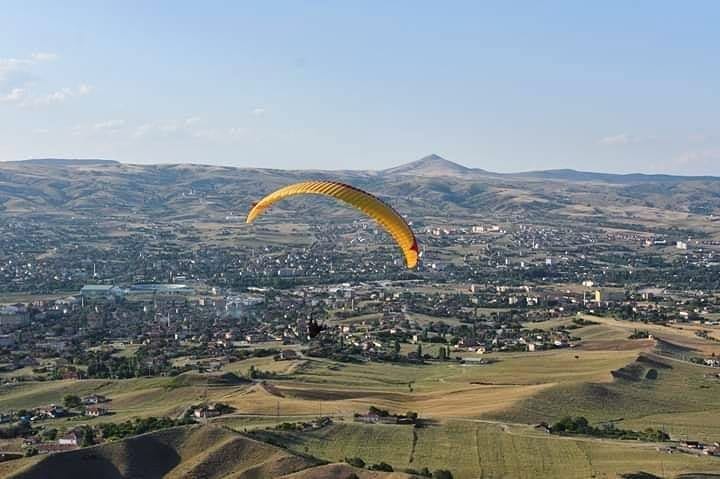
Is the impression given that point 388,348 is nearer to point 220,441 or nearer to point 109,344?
point 109,344

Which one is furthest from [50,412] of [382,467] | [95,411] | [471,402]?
[382,467]

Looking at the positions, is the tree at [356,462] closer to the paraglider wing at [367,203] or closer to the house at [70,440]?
the paraglider wing at [367,203]

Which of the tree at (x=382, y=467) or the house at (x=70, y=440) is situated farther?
the house at (x=70, y=440)

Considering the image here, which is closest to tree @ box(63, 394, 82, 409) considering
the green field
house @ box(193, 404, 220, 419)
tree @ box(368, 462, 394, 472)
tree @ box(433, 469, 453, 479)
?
house @ box(193, 404, 220, 419)

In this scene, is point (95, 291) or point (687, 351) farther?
point (95, 291)

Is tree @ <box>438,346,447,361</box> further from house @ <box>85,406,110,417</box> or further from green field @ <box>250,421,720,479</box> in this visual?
house @ <box>85,406,110,417</box>

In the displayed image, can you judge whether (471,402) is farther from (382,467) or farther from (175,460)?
(175,460)

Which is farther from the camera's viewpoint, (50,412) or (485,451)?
(50,412)

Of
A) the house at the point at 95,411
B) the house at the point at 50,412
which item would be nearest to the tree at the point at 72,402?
the house at the point at 50,412

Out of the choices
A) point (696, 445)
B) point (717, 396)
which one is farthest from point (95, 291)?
point (696, 445)
